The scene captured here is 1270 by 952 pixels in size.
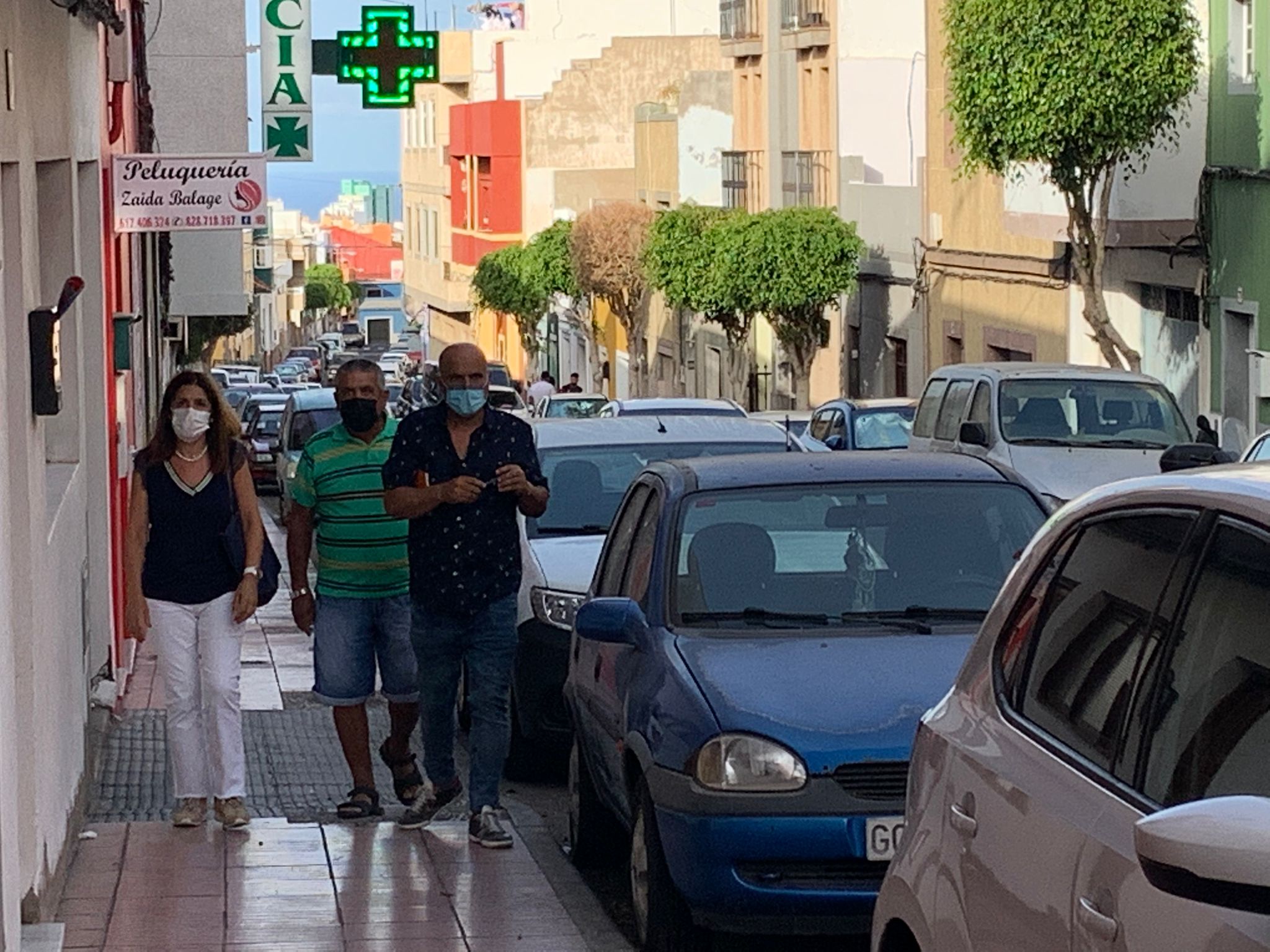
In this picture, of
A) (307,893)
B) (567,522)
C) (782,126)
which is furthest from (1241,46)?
(782,126)

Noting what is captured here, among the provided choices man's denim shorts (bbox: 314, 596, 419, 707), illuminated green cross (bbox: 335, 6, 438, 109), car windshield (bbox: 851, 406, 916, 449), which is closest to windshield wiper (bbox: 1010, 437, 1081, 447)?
car windshield (bbox: 851, 406, 916, 449)

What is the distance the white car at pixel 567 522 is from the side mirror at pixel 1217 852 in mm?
7203

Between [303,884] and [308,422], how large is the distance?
20.9 meters

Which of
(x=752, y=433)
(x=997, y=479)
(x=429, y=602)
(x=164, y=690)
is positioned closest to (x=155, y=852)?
(x=164, y=690)

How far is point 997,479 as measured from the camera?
8.26 metres

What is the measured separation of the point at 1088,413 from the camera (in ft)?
62.3

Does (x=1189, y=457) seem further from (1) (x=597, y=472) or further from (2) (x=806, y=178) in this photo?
(2) (x=806, y=178)

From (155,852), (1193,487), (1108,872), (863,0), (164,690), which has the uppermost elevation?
(863,0)

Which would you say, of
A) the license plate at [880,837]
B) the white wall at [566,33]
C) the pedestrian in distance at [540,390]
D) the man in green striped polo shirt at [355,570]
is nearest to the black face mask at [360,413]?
the man in green striped polo shirt at [355,570]

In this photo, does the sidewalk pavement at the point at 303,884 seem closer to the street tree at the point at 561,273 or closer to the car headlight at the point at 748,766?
the car headlight at the point at 748,766

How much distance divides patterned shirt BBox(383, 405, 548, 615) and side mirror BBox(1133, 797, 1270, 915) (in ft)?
19.7

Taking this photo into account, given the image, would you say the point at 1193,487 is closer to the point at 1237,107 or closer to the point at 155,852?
the point at 155,852

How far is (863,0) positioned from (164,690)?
123 feet

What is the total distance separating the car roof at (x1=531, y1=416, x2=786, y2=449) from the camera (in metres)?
12.1
